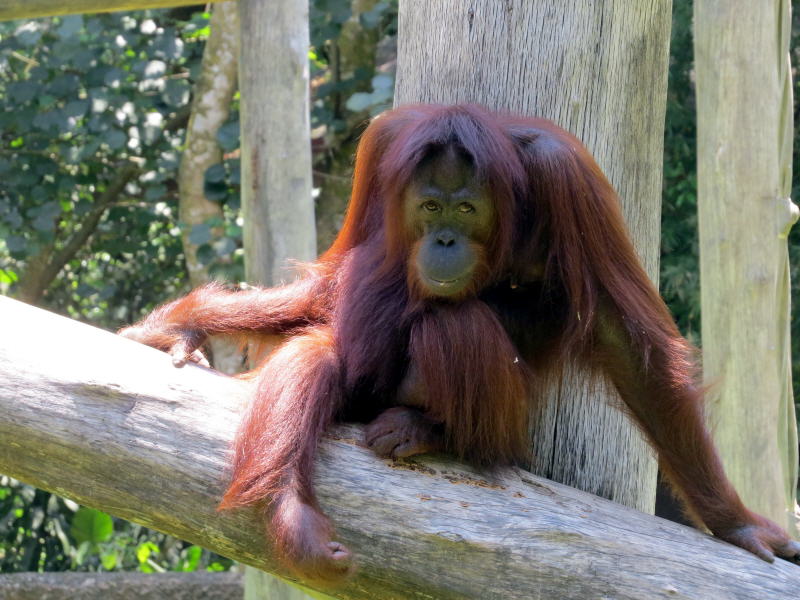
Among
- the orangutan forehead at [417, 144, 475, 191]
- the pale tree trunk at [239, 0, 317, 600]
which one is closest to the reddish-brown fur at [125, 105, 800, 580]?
the orangutan forehead at [417, 144, 475, 191]

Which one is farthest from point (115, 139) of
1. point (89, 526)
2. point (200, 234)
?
point (89, 526)

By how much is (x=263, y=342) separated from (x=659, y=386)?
43.6 inches

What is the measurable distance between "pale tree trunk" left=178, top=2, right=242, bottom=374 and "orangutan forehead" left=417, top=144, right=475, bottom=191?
113 inches

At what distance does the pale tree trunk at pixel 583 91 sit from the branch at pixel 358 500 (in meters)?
0.30

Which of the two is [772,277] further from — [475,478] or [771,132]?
[475,478]

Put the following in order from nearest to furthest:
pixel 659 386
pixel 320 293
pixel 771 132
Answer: pixel 659 386 < pixel 320 293 < pixel 771 132

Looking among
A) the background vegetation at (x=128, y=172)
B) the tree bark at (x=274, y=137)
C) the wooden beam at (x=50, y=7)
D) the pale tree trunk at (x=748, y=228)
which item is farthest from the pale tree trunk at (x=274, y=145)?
the pale tree trunk at (x=748, y=228)

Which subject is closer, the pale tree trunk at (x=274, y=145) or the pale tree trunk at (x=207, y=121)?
the pale tree trunk at (x=274, y=145)

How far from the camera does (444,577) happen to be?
2000mm

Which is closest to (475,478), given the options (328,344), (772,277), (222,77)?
(328,344)

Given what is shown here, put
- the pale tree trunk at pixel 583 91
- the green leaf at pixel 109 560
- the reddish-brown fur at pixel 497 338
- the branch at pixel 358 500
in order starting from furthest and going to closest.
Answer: the green leaf at pixel 109 560, the pale tree trunk at pixel 583 91, the reddish-brown fur at pixel 497 338, the branch at pixel 358 500

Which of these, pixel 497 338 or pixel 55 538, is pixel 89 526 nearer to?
pixel 55 538

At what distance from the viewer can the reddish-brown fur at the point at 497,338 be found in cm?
223

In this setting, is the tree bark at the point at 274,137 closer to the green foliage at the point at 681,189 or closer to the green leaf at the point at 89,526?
the green foliage at the point at 681,189
